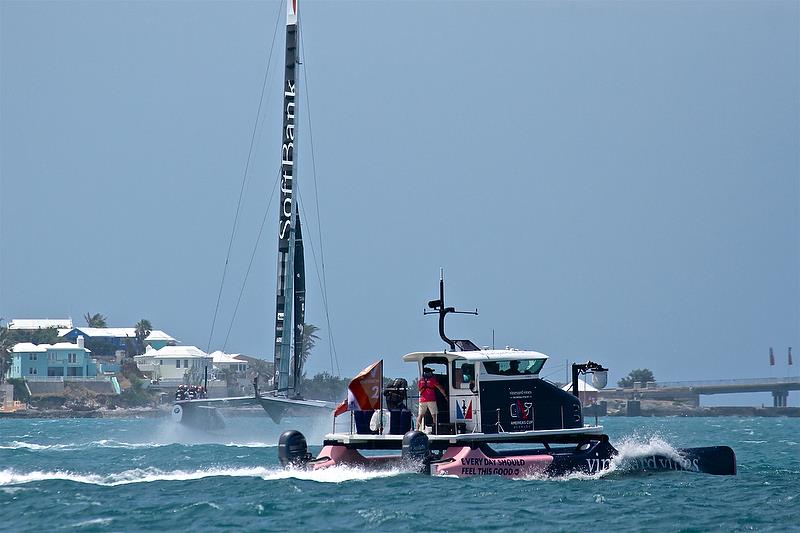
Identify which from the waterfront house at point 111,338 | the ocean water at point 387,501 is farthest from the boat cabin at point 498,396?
the waterfront house at point 111,338

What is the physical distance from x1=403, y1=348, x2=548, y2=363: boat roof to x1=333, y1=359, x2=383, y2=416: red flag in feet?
3.56

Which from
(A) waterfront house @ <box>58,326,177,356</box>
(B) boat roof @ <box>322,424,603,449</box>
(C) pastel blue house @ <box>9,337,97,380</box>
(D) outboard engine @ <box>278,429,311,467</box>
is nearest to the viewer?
(B) boat roof @ <box>322,424,603,449</box>

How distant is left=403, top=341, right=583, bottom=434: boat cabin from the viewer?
36250 millimetres

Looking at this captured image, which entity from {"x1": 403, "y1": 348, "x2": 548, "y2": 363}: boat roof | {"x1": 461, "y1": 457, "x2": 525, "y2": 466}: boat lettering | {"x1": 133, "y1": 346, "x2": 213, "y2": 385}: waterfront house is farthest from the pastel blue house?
{"x1": 461, "y1": 457, "x2": 525, "y2": 466}: boat lettering

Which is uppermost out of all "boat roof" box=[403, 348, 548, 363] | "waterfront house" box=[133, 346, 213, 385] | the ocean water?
"waterfront house" box=[133, 346, 213, 385]

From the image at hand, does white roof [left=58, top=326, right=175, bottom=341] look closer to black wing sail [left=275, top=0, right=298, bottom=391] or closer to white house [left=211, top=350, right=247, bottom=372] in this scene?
white house [left=211, top=350, right=247, bottom=372]

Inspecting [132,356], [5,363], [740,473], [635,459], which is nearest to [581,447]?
[635,459]

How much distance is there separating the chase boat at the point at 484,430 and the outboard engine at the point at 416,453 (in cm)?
3

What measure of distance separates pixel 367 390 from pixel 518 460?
15.3 feet

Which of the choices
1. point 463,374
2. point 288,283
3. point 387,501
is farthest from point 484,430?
point 288,283

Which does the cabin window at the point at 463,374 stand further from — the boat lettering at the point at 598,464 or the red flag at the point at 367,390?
the boat lettering at the point at 598,464

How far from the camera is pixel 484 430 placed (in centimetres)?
3606

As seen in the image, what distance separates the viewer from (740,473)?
4084cm

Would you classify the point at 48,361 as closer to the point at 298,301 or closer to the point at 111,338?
the point at 111,338
